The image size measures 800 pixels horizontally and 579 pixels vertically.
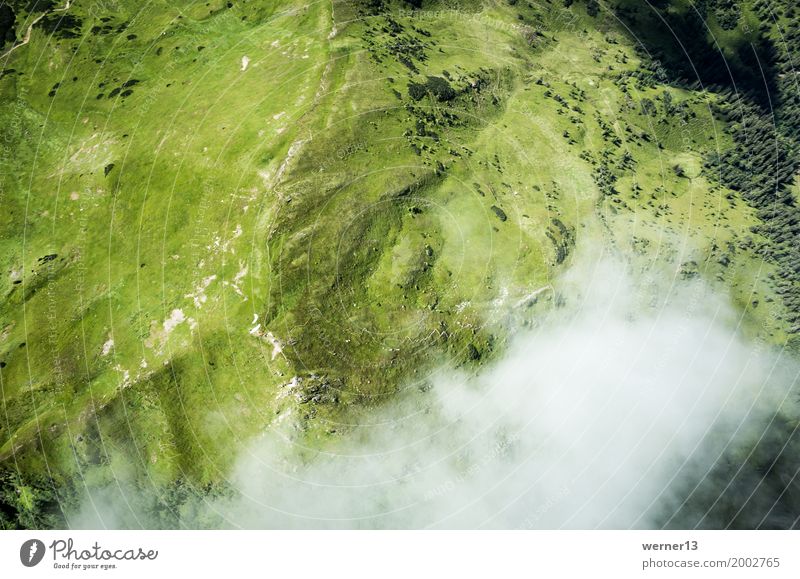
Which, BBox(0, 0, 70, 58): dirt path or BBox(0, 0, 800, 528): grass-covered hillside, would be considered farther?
BBox(0, 0, 70, 58): dirt path

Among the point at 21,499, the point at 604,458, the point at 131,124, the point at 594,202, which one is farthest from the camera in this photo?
the point at 594,202

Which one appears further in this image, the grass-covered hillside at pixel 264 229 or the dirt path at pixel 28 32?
the dirt path at pixel 28 32

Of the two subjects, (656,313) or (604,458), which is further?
(656,313)

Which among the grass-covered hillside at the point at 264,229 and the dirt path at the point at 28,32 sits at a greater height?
the dirt path at the point at 28,32

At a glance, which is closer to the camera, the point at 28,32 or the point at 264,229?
the point at 264,229

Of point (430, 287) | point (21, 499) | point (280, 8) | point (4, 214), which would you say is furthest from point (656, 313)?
point (4, 214)

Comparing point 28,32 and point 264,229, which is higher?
point 28,32

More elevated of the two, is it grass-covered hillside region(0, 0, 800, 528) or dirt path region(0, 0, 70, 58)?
dirt path region(0, 0, 70, 58)

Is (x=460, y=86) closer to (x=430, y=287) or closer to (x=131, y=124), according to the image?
(x=430, y=287)
